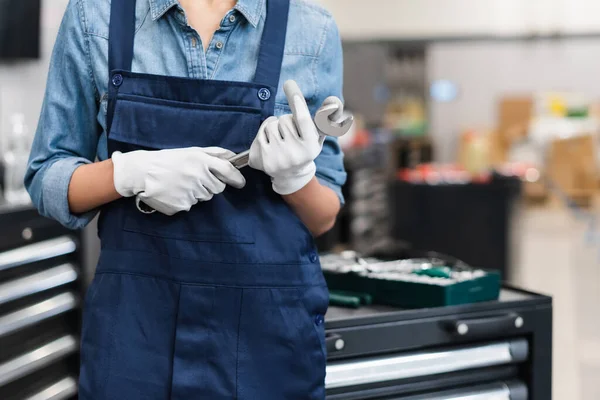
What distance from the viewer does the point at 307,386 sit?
1.31 meters

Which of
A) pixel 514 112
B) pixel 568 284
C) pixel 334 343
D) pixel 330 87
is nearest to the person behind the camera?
pixel 330 87

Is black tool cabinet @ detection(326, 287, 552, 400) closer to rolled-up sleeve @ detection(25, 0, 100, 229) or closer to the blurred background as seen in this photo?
the blurred background

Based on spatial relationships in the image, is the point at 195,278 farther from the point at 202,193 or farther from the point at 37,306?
the point at 37,306

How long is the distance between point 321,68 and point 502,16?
30.4 ft

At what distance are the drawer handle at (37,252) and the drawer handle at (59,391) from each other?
470 mm

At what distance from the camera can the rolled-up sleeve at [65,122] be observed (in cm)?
130

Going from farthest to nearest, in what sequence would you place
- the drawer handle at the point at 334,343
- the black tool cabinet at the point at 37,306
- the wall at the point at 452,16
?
the wall at the point at 452,16 → the black tool cabinet at the point at 37,306 → the drawer handle at the point at 334,343

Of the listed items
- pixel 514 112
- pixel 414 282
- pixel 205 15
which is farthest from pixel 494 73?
pixel 205 15

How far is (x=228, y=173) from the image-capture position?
1240 mm

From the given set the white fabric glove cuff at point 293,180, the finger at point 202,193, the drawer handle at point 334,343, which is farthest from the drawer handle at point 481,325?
the finger at point 202,193

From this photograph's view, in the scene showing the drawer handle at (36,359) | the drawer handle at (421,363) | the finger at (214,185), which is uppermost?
the finger at (214,185)

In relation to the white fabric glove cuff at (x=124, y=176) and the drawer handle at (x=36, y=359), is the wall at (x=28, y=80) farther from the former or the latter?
the white fabric glove cuff at (x=124, y=176)

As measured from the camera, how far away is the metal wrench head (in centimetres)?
117

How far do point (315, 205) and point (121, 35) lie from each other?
1.43 ft
